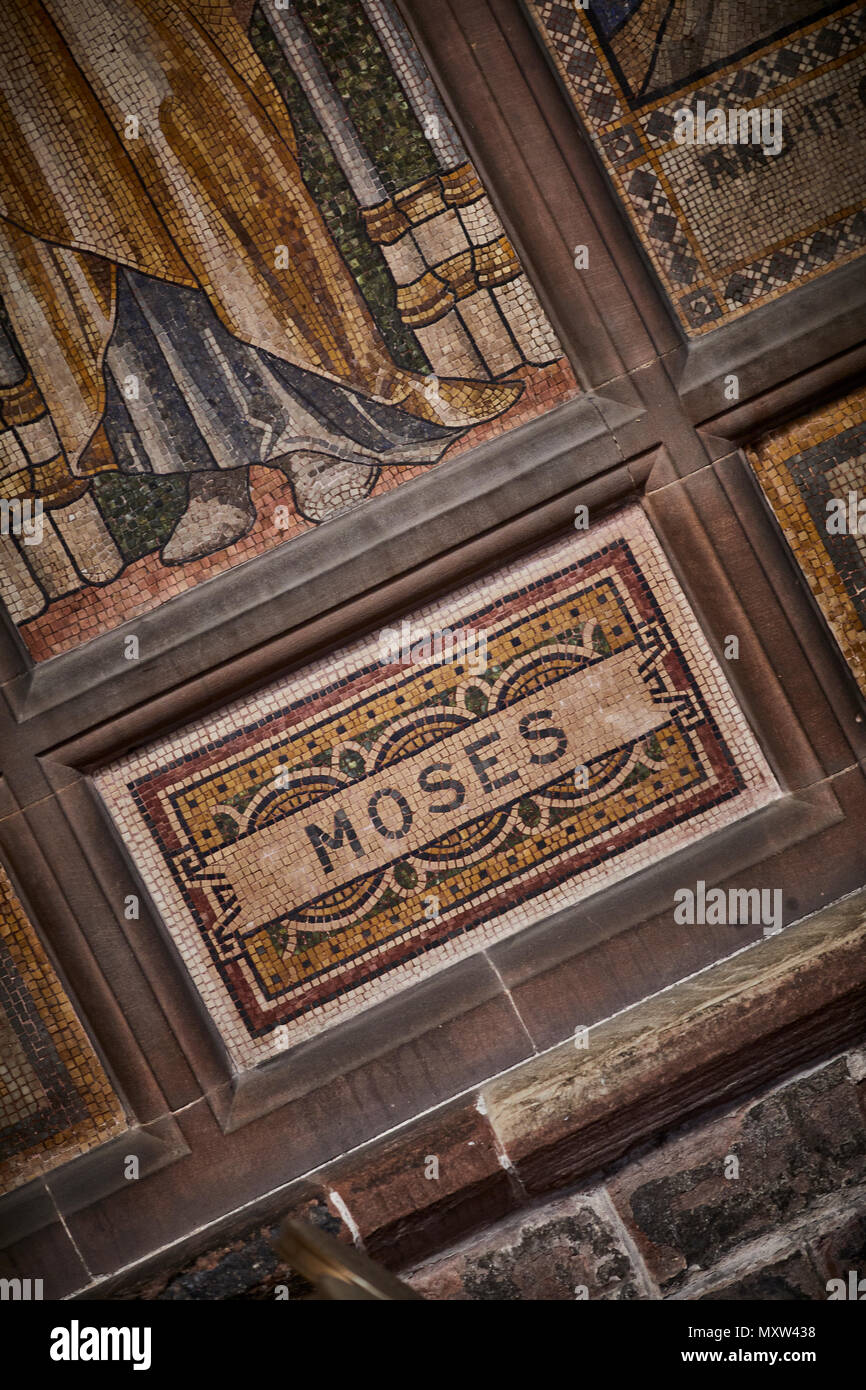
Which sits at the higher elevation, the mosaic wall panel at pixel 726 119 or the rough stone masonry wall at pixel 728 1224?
the mosaic wall panel at pixel 726 119

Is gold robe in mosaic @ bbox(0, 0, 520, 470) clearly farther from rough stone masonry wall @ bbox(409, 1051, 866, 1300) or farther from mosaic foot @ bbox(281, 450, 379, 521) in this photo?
rough stone masonry wall @ bbox(409, 1051, 866, 1300)

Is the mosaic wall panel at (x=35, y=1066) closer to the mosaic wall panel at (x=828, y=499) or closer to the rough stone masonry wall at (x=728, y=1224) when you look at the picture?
the rough stone masonry wall at (x=728, y=1224)

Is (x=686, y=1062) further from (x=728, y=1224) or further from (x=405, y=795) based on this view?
(x=405, y=795)

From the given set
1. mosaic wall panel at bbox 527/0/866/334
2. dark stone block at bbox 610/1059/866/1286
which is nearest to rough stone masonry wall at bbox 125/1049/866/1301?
dark stone block at bbox 610/1059/866/1286

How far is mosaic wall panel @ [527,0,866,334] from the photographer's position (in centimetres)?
346

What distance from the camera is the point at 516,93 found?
3.48 meters

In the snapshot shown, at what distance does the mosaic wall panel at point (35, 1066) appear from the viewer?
3559mm

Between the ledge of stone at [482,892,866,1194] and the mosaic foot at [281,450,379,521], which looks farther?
the mosaic foot at [281,450,379,521]

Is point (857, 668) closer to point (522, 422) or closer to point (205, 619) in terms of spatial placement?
point (522, 422)

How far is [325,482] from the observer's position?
11.7 ft

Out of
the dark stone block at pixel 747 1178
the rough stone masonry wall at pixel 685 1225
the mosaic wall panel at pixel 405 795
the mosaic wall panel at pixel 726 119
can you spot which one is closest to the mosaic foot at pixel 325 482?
the mosaic wall panel at pixel 405 795

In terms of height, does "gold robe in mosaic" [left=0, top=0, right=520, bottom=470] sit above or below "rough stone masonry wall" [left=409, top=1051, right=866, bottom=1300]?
above

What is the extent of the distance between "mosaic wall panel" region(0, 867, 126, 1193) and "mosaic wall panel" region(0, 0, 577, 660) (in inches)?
46.7

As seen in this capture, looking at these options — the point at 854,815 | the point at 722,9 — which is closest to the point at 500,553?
the point at 854,815
